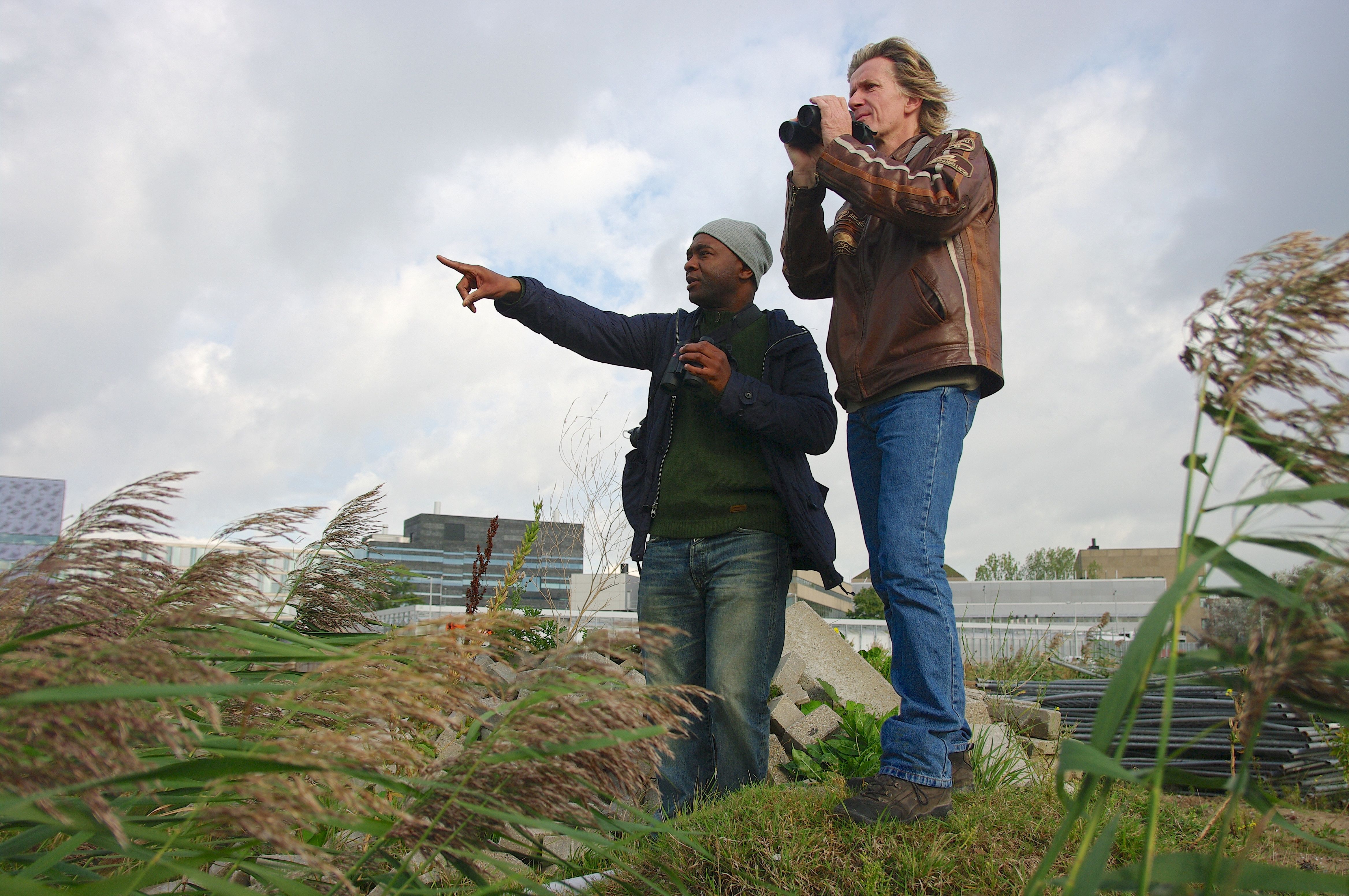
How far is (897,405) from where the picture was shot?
7.81 feet

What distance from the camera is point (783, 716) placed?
3969mm

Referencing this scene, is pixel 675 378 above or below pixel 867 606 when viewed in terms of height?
above

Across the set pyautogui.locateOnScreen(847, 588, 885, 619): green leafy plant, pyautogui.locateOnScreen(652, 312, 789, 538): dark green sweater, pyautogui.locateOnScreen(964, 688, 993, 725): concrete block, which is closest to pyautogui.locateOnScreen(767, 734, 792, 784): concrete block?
pyautogui.locateOnScreen(964, 688, 993, 725): concrete block

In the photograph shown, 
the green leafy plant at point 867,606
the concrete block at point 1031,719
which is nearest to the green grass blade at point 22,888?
the concrete block at point 1031,719

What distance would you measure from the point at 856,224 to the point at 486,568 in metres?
2.47

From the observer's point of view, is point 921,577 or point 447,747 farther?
point 447,747

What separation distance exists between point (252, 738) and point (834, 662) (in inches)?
171

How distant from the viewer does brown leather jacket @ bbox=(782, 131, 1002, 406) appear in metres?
2.31

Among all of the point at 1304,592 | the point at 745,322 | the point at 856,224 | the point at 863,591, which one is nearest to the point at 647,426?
the point at 745,322

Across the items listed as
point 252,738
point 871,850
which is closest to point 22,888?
point 252,738

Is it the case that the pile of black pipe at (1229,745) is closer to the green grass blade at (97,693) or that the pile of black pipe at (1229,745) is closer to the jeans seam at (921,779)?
the jeans seam at (921,779)

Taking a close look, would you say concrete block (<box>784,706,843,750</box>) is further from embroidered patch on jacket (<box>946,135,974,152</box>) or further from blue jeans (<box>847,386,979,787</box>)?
embroidered patch on jacket (<box>946,135,974,152</box>)

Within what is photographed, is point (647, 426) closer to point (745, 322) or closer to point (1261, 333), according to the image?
point (745, 322)

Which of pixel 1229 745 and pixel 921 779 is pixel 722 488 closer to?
pixel 921 779
